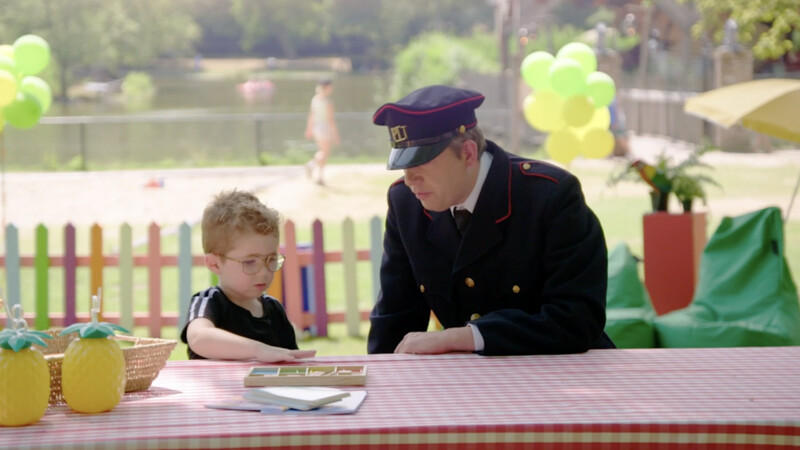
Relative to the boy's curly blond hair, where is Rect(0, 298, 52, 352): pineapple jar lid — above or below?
below

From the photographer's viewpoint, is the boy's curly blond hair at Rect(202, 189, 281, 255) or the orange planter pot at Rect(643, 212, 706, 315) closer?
the boy's curly blond hair at Rect(202, 189, 281, 255)

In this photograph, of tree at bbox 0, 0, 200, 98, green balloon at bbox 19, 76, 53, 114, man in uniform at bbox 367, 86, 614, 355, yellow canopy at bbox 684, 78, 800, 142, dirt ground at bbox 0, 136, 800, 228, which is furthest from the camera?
tree at bbox 0, 0, 200, 98

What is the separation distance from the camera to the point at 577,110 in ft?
24.0

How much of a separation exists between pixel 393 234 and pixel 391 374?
2.92 ft

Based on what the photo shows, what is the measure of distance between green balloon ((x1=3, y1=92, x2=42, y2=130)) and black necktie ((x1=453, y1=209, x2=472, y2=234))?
469cm

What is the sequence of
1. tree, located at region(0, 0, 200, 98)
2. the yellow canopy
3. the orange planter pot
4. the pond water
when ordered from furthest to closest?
tree, located at region(0, 0, 200, 98) → the pond water → the orange planter pot → the yellow canopy

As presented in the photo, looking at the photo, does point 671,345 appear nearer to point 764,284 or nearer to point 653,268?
point 764,284

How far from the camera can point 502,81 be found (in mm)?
28172

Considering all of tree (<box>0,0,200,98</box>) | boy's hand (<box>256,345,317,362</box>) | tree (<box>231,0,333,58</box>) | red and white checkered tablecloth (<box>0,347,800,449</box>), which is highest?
tree (<box>231,0,333,58</box>)

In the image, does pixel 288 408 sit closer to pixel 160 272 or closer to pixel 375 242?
pixel 375 242

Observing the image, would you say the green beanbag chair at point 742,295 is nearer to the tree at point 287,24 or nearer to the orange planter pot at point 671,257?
the orange planter pot at point 671,257

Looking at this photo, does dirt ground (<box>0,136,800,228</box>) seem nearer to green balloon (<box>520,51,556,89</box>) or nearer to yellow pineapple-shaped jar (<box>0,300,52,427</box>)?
green balloon (<box>520,51,556,89</box>)

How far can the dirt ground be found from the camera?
585 inches

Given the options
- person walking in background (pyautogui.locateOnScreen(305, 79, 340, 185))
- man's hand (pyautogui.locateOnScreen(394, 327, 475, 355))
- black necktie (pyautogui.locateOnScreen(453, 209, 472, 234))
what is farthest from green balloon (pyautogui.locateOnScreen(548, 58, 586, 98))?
person walking in background (pyautogui.locateOnScreen(305, 79, 340, 185))
